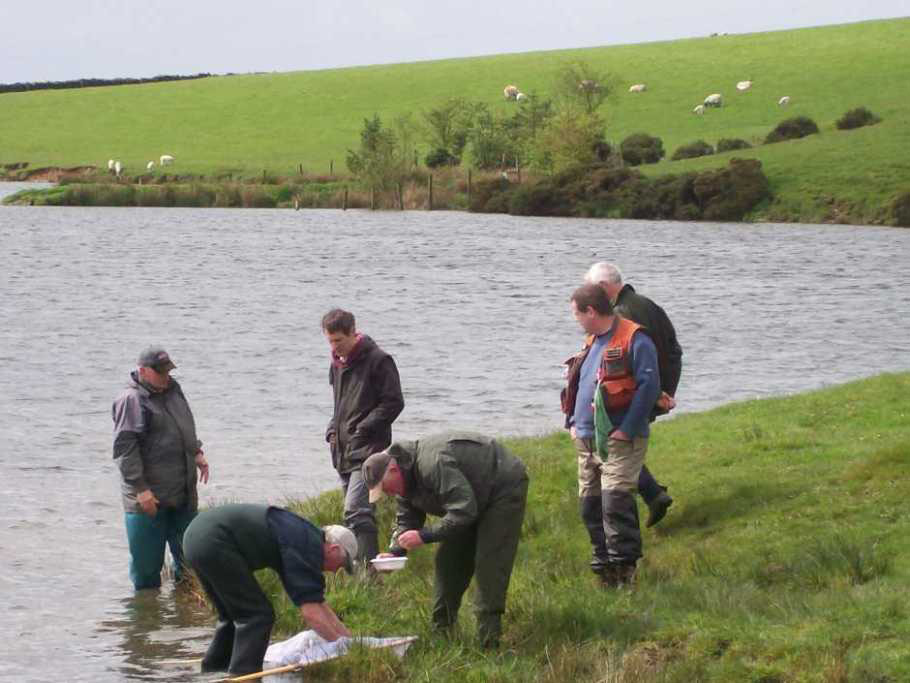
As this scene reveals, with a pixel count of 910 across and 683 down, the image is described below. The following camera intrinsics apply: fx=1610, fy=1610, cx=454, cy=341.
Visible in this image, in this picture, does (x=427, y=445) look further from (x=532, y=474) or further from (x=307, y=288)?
(x=307, y=288)

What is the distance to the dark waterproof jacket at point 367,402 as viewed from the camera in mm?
12492

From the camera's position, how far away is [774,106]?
107 meters

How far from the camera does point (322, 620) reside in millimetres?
9766

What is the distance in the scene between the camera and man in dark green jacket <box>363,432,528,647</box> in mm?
9578

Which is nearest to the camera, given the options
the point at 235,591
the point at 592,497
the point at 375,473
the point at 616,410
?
the point at 375,473

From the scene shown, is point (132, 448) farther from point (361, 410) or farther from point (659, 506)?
point (659, 506)

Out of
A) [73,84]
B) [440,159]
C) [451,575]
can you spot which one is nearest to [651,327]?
[451,575]

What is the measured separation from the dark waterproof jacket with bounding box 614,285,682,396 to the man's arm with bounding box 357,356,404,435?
1828mm

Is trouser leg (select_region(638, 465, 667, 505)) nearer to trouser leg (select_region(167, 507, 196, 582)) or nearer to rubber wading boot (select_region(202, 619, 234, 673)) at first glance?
trouser leg (select_region(167, 507, 196, 582))

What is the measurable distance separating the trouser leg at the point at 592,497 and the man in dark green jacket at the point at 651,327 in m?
0.55

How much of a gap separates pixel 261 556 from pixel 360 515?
9.29ft

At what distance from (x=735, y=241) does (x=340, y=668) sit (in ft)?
182

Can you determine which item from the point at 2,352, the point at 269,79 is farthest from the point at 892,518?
the point at 269,79

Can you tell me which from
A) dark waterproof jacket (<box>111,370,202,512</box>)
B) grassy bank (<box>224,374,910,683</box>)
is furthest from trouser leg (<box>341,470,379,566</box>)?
dark waterproof jacket (<box>111,370,202,512</box>)
